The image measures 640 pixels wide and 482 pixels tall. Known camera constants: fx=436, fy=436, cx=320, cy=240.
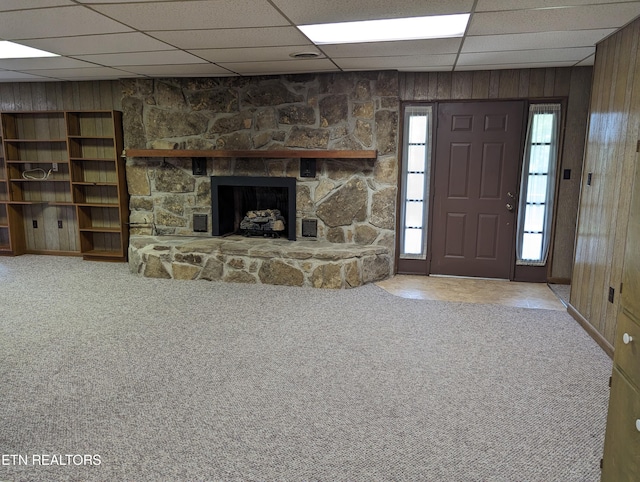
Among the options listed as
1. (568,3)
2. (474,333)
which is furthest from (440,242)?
(568,3)

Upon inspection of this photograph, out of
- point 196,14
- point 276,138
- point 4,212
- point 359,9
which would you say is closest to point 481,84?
point 276,138

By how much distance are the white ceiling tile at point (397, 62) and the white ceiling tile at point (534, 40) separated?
1.29 ft

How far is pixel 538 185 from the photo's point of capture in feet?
15.4

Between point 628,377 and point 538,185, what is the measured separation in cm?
369

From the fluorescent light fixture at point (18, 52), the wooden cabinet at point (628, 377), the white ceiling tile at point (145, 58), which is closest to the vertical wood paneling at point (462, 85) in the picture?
the white ceiling tile at point (145, 58)

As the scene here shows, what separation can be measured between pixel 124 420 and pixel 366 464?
1.24 meters

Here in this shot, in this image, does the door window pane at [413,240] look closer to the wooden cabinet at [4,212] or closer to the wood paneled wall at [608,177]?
the wood paneled wall at [608,177]

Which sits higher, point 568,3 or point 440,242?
point 568,3

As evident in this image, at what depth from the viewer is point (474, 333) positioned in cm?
338

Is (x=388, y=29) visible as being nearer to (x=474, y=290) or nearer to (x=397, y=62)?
(x=397, y=62)

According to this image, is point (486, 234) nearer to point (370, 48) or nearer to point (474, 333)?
point (474, 333)

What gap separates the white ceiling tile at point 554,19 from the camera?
2675 millimetres

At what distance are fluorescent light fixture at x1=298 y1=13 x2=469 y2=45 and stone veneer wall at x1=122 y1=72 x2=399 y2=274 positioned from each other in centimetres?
131

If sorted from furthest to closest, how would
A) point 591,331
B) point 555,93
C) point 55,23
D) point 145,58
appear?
point 555,93 < point 145,58 < point 591,331 < point 55,23
